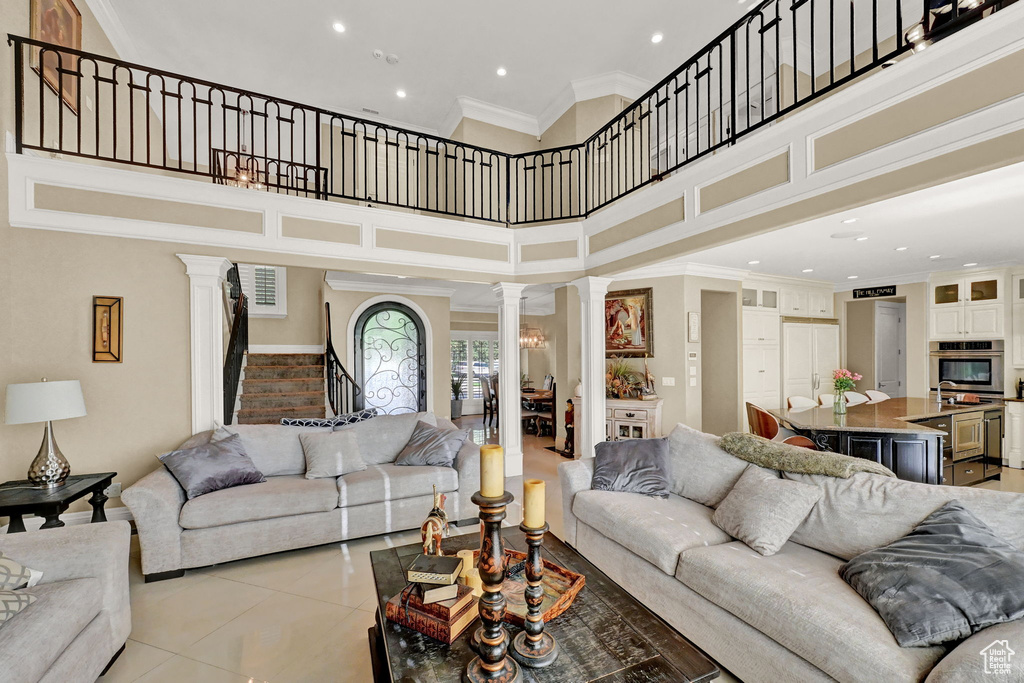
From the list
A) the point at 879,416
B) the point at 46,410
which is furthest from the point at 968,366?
the point at 46,410

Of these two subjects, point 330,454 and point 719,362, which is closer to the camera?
point 330,454

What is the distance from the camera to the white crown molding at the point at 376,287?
6.52 m

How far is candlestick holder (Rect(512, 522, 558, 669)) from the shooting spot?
1.34m

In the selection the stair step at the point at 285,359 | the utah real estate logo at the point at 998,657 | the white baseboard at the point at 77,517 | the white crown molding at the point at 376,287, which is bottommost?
the white baseboard at the point at 77,517

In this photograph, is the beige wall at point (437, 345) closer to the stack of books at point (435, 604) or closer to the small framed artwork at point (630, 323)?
the small framed artwork at point (630, 323)

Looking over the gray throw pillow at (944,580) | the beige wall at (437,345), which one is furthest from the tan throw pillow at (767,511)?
the beige wall at (437,345)

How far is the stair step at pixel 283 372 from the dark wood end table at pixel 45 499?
10.7ft

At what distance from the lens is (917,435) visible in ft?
12.3

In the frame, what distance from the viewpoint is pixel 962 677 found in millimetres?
1245

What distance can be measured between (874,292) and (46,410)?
9.50 metres

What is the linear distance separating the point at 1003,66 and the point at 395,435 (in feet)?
14.3

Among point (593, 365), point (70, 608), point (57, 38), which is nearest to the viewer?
point (70, 608)

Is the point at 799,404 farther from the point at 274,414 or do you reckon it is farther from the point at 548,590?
the point at 274,414

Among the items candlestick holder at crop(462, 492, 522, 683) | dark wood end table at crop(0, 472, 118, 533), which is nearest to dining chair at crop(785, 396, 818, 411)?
candlestick holder at crop(462, 492, 522, 683)
